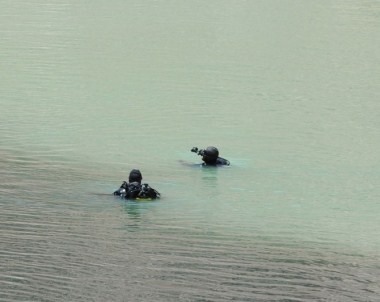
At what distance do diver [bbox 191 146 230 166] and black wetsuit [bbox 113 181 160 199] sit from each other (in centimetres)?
198

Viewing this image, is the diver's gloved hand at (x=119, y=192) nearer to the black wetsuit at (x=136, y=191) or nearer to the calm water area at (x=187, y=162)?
the black wetsuit at (x=136, y=191)

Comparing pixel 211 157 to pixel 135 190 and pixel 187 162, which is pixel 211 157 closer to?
pixel 187 162

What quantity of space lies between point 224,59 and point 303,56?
2.46m

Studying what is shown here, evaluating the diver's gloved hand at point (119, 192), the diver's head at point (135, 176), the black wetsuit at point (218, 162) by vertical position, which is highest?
the black wetsuit at point (218, 162)

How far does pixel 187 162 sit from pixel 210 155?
649 millimetres

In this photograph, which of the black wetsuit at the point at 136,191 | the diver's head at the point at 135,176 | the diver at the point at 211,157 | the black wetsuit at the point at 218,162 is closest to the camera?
the black wetsuit at the point at 136,191

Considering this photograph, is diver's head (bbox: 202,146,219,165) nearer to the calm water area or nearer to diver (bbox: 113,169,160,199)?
the calm water area

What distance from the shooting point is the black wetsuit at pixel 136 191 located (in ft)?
51.2

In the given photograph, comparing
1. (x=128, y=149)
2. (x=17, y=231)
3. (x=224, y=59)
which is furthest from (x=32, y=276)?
(x=224, y=59)

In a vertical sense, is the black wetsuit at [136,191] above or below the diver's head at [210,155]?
below

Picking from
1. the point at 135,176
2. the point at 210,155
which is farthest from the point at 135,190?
the point at 210,155

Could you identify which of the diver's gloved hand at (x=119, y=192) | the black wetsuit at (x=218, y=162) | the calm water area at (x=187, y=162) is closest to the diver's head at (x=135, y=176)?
the diver's gloved hand at (x=119, y=192)

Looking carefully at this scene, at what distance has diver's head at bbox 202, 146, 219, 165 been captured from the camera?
58.2 feet

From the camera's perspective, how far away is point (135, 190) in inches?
614
